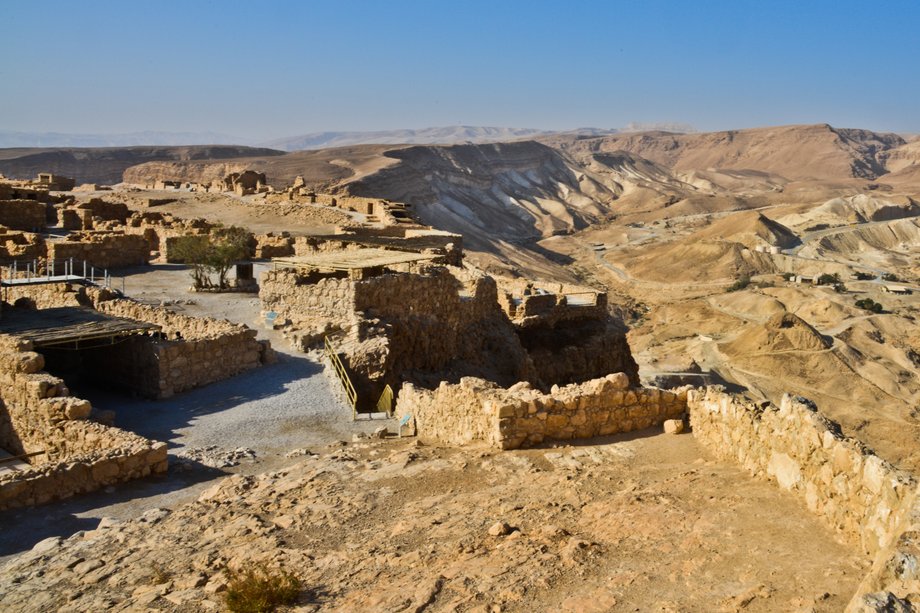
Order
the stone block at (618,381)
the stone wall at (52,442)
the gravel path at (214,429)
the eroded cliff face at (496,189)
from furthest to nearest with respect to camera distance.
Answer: the eroded cliff face at (496,189) → the stone block at (618,381) → the stone wall at (52,442) → the gravel path at (214,429)

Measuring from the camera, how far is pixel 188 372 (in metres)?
10.8

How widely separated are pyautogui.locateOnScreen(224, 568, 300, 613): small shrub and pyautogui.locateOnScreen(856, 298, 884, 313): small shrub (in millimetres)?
43904

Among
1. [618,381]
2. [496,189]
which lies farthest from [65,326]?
[496,189]

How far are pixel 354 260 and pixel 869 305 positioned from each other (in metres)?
37.4

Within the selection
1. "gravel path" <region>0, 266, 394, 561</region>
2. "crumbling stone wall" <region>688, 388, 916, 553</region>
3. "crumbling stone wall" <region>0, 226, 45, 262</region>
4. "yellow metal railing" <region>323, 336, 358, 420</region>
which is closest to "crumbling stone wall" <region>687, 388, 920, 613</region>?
"crumbling stone wall" <region>688, 388, 916, 553</region>

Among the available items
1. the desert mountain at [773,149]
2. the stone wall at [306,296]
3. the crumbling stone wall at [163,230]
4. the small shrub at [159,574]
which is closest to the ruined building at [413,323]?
the stone wall at [306,296]

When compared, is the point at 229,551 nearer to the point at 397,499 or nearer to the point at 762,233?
the point at 397,499

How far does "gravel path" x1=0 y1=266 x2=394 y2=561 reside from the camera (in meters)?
6.98

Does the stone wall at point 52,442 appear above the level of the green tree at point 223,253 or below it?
below

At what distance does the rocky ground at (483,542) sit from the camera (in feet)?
14.6

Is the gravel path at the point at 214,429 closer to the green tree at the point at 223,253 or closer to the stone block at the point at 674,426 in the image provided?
the stone block at the point at 674,426

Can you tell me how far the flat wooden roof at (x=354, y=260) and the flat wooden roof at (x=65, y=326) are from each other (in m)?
3.28

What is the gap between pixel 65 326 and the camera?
11258 millimetres

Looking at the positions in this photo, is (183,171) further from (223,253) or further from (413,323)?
(413,323)
